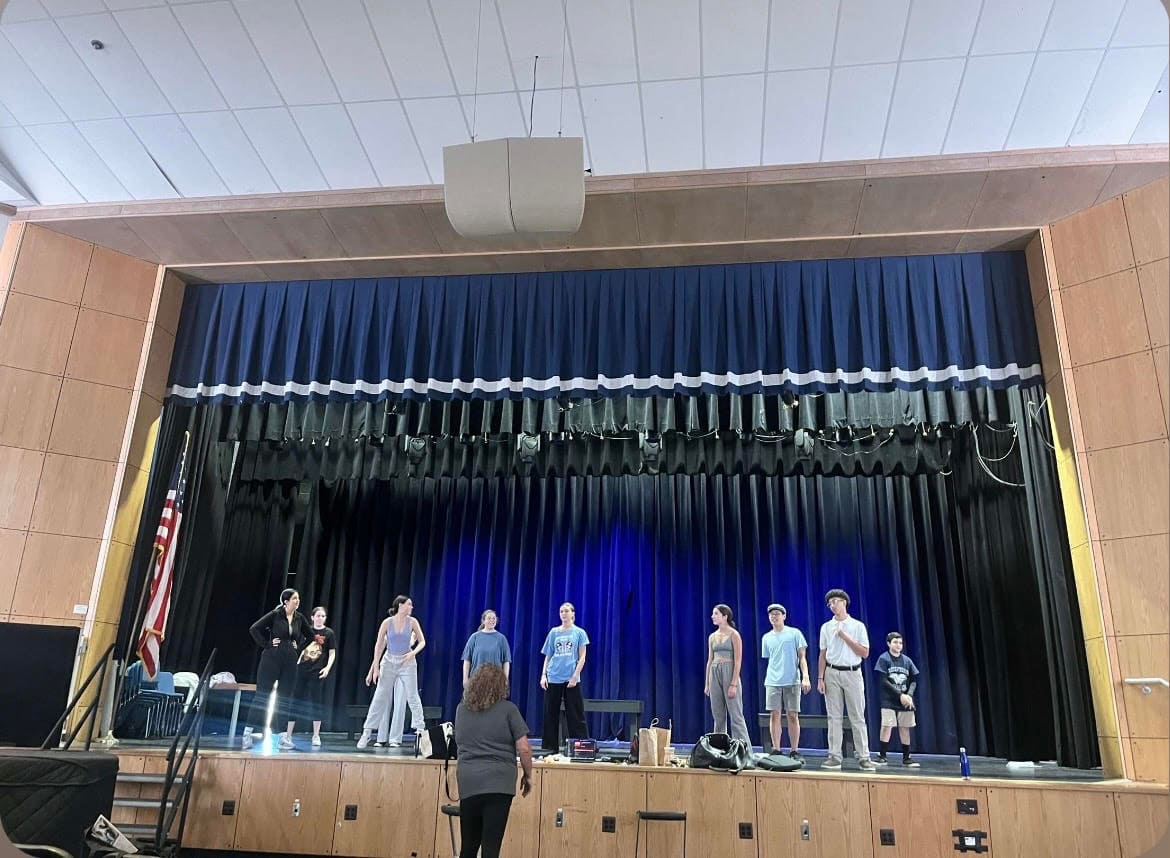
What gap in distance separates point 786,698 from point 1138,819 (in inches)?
129

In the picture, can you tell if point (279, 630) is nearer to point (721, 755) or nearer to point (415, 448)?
point (415, 448)

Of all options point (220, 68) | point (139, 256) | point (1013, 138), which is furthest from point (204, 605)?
point (1013, 138)

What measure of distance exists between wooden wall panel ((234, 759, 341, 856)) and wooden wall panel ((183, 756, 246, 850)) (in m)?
0.07

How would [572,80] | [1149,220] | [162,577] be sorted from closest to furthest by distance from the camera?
1. [572,80]
2. [1149,220]
3. [162,577]

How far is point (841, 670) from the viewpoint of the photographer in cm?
795

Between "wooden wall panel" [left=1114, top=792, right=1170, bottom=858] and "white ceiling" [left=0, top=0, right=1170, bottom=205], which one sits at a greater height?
"white ceiling" [left=0, top=0, right=1170, bottom=205]

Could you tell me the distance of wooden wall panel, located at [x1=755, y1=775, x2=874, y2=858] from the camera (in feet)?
19.9

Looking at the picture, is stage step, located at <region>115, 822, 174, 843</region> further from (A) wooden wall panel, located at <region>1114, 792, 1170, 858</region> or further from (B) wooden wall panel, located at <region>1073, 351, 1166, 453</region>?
(B) wooden wall panel, located at <region>1073, 351, 1166, 453</region>

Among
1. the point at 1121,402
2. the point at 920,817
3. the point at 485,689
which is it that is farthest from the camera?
the point at 1121,402

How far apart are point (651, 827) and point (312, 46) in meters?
6.64

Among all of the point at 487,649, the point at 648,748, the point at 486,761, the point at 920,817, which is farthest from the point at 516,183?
the point at 920,817

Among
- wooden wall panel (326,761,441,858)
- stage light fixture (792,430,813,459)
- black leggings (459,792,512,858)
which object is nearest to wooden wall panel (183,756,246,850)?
wooden wall panel (326,761,441,858)

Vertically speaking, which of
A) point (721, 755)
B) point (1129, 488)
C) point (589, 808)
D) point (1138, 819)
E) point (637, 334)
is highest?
point (637, 334)

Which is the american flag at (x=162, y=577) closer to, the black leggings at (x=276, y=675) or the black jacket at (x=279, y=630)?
the black jacket at (x=279, y=630)
